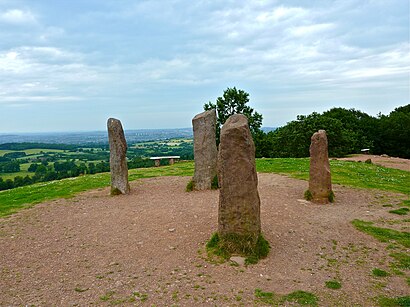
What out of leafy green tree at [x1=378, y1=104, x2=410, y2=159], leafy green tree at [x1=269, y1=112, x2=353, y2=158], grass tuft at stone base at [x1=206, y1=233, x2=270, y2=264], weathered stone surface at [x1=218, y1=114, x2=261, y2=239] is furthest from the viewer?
leafy green tree at [x1=378, y1=104, x2=410, y2=159]

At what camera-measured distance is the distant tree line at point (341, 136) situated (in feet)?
125

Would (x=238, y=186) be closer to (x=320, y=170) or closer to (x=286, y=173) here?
(x=320, y=170)

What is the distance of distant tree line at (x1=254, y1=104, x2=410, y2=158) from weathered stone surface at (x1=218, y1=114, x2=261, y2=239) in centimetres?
2989

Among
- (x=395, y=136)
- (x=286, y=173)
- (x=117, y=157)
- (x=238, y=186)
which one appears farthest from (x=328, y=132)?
(x=238, y=186)

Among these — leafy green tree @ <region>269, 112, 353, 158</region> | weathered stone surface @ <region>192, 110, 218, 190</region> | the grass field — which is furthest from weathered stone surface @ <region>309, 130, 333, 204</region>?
leafy green tree @ <region>269, 112, 353, 158</region>

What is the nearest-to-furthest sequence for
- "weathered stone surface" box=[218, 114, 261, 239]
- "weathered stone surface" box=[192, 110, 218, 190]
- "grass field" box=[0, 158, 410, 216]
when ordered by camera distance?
"weathered stone surface" box=[218, 114, 261, 239] < "grass field" box=[0, 158, 410, 216] < "weathered stone surface" box=[192, 110, 218, 190]

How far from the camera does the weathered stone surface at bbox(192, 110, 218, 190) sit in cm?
1576

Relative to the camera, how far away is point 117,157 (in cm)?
1575

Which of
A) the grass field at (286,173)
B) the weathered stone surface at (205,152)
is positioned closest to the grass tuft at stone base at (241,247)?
the weathered stone surface at (205,152)

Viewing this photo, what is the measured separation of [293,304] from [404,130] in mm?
47315

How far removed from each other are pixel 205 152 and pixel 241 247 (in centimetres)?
778

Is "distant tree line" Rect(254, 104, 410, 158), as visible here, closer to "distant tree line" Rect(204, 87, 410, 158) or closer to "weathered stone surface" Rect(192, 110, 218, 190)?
"distant tree line" Rect(204, 87, 410, 158)

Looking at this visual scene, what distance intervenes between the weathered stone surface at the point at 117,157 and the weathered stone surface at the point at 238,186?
26.8 ft

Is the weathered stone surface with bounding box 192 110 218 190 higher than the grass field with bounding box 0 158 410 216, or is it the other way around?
the weathered stone surface with bounding box 192 110 218 190
